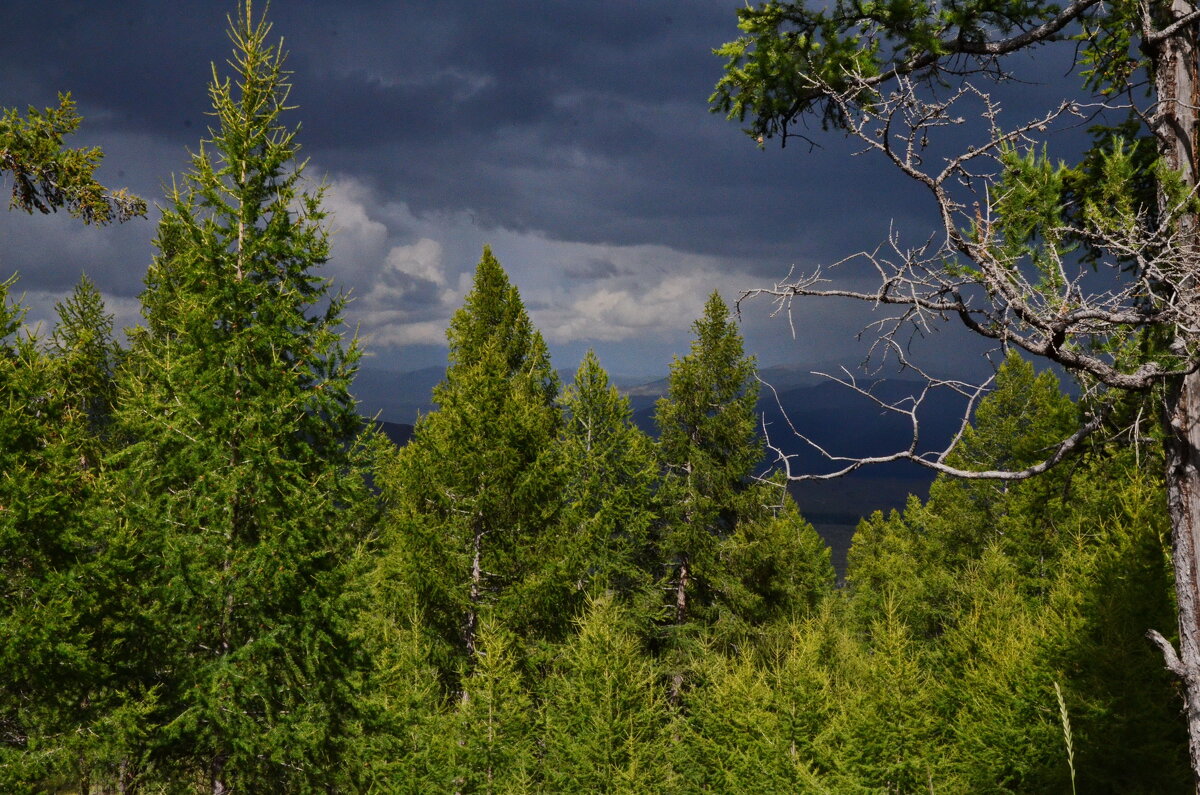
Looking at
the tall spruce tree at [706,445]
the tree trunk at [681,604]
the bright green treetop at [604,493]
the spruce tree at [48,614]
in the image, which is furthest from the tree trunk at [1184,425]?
the tree trunk at [681,604]

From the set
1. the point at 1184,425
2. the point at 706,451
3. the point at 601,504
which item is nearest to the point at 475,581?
the point at 601,504

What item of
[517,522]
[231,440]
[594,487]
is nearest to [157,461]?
[231,440]

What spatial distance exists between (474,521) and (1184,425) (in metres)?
13.5

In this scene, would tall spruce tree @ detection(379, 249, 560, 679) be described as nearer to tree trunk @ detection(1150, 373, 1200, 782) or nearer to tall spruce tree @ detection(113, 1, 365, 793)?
tall spruce tree @ detection(113, 1, 365, 793)

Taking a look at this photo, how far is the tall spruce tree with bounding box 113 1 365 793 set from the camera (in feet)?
29.4

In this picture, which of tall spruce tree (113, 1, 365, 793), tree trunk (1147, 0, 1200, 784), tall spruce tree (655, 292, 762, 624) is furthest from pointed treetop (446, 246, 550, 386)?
tree trunk (1147, 0, 1200, 784)

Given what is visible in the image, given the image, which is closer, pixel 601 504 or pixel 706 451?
pixel 601 504

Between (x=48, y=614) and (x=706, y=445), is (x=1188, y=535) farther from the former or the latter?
(x=706, y=445)

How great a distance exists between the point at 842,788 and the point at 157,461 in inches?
527

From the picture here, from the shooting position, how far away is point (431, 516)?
53.0ft

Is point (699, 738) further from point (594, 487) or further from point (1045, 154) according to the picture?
point (1045, 154)

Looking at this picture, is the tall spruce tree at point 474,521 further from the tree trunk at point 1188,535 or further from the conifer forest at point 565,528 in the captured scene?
the tree trunk at point 1188,535

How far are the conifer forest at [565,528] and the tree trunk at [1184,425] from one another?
3cm

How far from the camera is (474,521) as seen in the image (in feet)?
53.1
